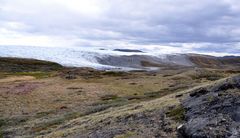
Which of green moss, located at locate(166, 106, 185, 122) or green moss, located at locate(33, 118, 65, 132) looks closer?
green moss, located at locate(166, 106, 185, 122)

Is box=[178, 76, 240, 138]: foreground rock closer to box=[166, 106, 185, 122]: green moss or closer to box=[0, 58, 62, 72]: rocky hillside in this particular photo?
box=[166, 106, 185, 122]: green moss

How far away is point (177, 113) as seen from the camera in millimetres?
25516

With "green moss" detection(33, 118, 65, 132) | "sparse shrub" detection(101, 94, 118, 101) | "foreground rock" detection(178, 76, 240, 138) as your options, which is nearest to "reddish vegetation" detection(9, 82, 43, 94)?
"sparse shrub" detection(101, 94, 118, 101)

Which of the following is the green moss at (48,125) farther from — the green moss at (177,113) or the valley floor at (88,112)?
the green moss at (177,113)

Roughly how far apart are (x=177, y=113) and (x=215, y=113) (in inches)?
174

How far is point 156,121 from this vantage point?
25594 mm

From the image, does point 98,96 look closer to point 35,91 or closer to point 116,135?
point 35,91

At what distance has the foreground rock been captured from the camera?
19.1 meters

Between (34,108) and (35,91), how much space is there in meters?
15.0

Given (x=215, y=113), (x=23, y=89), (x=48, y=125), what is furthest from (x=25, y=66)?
(x=215, y=113)

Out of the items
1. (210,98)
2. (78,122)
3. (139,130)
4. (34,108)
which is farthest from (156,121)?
(34,108)

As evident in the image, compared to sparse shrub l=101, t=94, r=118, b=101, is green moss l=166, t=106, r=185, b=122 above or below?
above

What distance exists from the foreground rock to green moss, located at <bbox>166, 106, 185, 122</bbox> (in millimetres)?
376

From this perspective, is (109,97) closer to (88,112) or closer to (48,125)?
(88,112)
